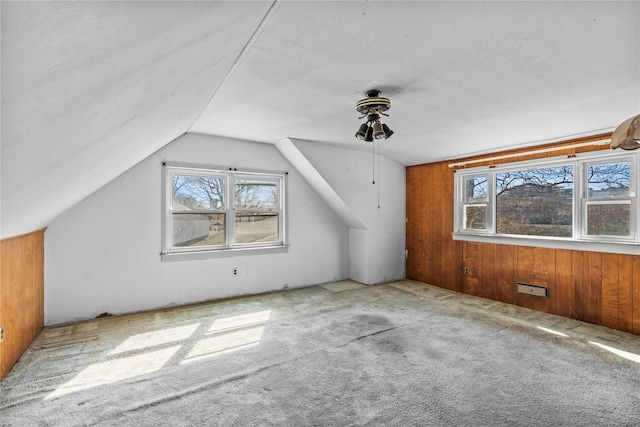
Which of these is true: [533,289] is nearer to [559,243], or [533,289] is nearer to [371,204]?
[559,243]

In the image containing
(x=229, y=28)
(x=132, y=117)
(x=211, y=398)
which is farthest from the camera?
(x=211, y=398)

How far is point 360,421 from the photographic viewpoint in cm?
184

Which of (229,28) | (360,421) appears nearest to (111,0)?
(229,28)

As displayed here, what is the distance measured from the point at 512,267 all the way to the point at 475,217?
871 millimetres

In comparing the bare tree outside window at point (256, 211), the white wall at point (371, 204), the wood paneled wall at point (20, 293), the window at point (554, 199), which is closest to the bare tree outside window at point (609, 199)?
the window at point (554, 199)

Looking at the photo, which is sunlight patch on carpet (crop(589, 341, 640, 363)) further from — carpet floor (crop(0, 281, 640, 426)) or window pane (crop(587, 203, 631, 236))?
window pane (crop(587, 203, 631, 236))

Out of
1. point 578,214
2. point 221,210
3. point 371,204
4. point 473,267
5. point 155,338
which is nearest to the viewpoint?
point 155,338

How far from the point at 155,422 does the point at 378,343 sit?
5.99 feet

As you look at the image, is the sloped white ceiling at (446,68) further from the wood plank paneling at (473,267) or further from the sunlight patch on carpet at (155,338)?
the sunlight patch on carpet at (155,338)

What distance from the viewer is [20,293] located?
8.56ft

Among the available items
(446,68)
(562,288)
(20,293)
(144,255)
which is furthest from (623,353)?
(20,293)

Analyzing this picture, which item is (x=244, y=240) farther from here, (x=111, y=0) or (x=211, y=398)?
(x=111, y=0)

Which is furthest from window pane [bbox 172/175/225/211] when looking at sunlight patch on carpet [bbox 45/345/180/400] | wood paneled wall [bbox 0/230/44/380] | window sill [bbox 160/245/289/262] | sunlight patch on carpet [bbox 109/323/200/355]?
sunlight patch on carpet [bbox 45/345/180/400]

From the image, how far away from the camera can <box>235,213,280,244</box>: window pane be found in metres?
4.51
